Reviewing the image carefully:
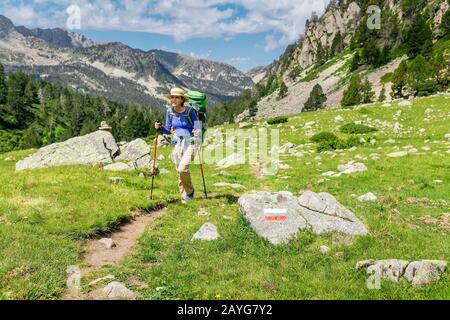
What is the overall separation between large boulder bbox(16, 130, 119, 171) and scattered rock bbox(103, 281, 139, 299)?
2001 centimetres

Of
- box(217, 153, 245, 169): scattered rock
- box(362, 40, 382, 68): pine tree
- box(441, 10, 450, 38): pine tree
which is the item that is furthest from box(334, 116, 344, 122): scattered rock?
box(441, 10, 450, 38): pine tree

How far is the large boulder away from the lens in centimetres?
2797

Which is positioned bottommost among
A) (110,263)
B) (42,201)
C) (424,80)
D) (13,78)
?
(110,263)

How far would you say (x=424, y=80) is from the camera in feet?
199

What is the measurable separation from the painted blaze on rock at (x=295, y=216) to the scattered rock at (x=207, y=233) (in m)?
1.10

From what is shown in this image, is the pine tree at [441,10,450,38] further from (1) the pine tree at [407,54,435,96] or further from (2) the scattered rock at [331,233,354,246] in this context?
(2) the scattered rock at [331,233,354,246]

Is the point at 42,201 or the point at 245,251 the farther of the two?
the point at 42,201

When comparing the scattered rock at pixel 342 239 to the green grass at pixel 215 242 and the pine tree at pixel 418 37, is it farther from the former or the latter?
the pine tree at pixel 418 37

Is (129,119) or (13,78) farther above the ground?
(13,78)

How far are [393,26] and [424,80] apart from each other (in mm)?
69172

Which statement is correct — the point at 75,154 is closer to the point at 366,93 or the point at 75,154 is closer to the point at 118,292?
the point at 118,292

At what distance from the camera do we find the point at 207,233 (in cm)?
1228

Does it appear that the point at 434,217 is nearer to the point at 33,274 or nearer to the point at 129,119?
the point at 33,274
